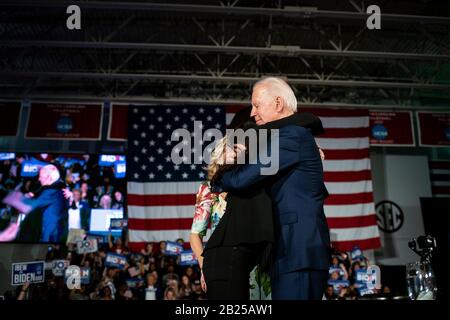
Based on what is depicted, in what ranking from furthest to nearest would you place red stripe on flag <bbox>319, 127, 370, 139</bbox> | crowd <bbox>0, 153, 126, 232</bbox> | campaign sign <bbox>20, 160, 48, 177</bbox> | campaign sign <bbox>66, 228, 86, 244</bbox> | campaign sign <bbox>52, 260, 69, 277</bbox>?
campaign sign <bbox>20, 160, 48, 177</bbox>
crowd <bbox>0, 153, 126, 232</bbox>
campaign sign <bbox>66, 228, 86, 244</bbox>
red stripe on flag <bbox>319, 127, 370, 139</bbox>
campaign sign <bbox>52, 260, 69, 277</bbox>

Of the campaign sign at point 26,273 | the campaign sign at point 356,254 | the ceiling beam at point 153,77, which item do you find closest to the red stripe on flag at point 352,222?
the campaign sign at point 356,254

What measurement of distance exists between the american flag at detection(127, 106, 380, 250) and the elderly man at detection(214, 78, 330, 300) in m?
8.64

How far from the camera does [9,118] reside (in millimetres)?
10062

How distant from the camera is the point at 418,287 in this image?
3.86m

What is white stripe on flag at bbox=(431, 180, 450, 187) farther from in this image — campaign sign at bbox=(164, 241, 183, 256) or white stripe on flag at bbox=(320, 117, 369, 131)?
campaign sign at bbox=(164, 241, 183, 256)

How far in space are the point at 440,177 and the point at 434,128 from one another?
319cm

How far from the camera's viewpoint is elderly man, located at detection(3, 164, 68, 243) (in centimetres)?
1173

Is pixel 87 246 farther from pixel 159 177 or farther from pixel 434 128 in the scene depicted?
pixel 434 128

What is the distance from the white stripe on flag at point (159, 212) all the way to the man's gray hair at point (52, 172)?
3.52 metres

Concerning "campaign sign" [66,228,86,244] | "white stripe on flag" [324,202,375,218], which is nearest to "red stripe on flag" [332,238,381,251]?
"white stripe on flag" [324,202,375,218]

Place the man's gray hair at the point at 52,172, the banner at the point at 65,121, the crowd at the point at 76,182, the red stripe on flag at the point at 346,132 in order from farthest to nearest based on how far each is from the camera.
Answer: the man's gray hair at the point at 52,172
the crowd at the point at 76,182
the red stripe on flag at the point at 346,132
the banner at the point at 65,121

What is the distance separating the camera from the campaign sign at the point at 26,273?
5.23 meters

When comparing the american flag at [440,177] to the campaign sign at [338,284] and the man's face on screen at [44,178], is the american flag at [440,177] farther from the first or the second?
the man's face on screen at [44,178]
